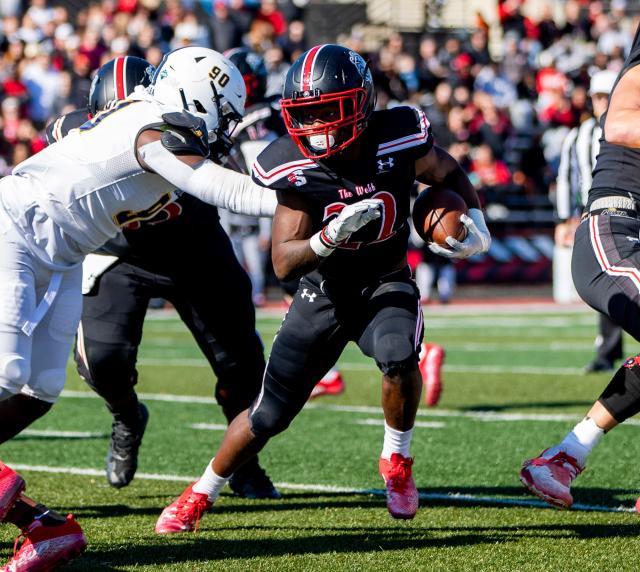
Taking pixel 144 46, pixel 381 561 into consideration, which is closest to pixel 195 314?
pixel 381 561

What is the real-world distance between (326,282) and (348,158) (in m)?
0.44

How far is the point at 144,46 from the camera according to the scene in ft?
49.4

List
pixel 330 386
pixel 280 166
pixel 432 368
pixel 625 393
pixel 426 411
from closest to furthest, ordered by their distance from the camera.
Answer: pixel 280 166, pixel 625 393, pixel 432 368, pixel 426 411, pixel 330 386

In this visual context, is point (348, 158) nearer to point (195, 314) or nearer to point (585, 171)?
point (195, 314)

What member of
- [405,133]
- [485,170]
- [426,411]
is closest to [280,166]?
[405,133]

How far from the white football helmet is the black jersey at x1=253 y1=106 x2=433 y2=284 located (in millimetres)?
205

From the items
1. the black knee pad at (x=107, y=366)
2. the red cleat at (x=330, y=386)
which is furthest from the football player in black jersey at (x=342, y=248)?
the red cleat at (x=330, y=386)

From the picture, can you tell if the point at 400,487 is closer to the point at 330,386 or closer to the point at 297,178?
the point at 297,178

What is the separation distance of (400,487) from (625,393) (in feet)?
2.72

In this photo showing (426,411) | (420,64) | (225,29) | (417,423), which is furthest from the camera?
(420,64)

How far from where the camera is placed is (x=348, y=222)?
341 centimetres

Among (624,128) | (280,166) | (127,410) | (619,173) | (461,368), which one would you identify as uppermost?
(624,128)

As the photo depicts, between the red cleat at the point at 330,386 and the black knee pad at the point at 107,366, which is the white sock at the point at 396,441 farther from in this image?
the red cleat at the point at 330,386

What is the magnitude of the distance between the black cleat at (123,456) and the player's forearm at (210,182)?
1508mm
